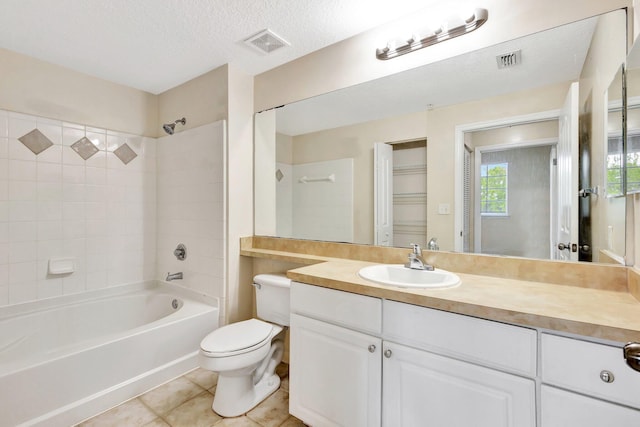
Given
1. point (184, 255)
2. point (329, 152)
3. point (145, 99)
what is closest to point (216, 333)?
point (184, 255)

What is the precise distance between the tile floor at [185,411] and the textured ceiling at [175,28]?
2.22 metres

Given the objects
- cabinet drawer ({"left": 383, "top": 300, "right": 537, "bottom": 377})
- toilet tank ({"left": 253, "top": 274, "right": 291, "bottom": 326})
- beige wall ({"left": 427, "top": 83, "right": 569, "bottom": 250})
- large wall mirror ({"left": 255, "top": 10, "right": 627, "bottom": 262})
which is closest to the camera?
cabinet drawer ({"left": 383, "top": 300, "right": 537, "bottom": 377})

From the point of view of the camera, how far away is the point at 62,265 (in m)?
2.23

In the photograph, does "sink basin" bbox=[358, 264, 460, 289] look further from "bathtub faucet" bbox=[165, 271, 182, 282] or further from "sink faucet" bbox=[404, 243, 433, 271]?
"bathtub faucet" bbox=[165, 271, 182, 282]

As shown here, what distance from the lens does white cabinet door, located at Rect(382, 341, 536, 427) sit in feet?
3.16

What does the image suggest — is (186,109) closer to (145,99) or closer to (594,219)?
(145,99)

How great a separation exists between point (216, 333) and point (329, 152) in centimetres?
142

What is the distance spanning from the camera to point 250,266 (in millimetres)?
2422

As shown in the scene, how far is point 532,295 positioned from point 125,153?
2993mm

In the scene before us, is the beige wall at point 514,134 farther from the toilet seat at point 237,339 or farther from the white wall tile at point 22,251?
the white wall tile at point 22,251

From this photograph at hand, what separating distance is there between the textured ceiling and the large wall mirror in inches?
13.9

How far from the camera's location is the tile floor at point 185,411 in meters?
1.62

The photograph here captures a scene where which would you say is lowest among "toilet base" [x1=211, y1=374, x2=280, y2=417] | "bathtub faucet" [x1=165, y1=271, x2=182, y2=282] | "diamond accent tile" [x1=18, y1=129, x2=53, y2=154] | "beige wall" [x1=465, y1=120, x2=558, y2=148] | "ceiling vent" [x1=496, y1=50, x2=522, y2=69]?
"toilet base" [x1=211, y1=374, x2=280, y2=417]

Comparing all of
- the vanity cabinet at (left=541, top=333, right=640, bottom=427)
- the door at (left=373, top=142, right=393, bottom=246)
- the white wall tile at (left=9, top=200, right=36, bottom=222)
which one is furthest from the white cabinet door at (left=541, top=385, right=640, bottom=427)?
the white wall tile at (left=9, top=200, right=36, bottom=222)
